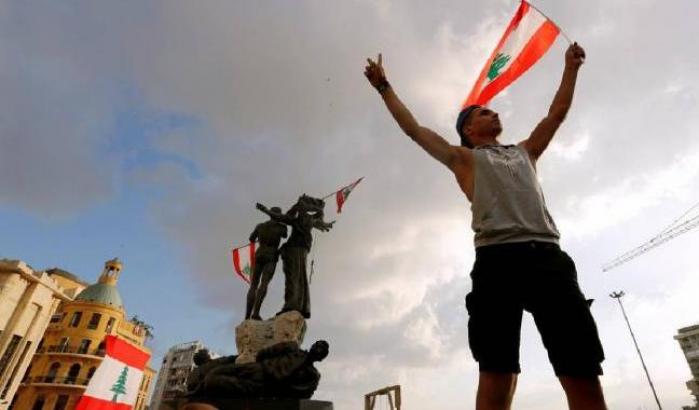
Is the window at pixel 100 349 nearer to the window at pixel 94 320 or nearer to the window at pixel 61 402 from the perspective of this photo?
the window at pixel 94 320

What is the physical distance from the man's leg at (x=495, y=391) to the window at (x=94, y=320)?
46.1 meters

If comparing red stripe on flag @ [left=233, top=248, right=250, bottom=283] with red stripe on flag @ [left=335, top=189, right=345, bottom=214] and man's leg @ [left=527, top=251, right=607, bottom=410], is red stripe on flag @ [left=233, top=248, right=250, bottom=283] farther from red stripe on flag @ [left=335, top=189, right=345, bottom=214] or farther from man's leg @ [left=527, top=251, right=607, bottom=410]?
man's leg @ [left=527, top=251, right=607, bottom=410]

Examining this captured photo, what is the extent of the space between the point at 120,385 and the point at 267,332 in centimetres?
706

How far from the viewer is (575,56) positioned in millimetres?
2426

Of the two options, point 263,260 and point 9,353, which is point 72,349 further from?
point 263,260

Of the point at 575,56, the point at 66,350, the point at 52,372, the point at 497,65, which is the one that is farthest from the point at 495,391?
the point at 52,372

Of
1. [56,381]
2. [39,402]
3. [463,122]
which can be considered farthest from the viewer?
[56,381]

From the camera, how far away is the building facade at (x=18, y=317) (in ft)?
81.4

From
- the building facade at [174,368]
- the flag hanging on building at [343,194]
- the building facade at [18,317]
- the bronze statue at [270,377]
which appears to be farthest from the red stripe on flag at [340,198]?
the building facade at [174,368]

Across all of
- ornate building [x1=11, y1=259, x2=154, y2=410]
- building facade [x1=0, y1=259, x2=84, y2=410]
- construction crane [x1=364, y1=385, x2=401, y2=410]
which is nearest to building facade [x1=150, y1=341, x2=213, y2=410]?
ornate building [x1=11, y1=259, x2=154, y2=410]

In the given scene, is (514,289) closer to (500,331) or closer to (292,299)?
(500,331)

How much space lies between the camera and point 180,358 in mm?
69500

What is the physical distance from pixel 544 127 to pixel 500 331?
4.49 feet

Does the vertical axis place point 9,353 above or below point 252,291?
above
